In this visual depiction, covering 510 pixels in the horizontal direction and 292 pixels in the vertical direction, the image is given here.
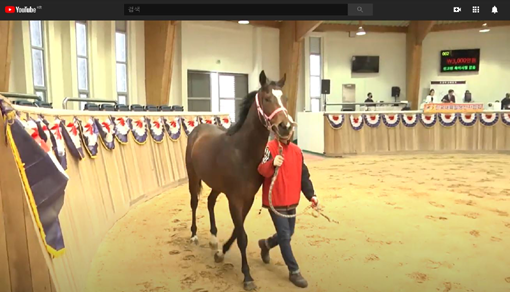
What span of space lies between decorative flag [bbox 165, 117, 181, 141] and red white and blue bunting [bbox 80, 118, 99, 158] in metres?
2.12

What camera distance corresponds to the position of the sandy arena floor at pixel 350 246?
6.97 ft

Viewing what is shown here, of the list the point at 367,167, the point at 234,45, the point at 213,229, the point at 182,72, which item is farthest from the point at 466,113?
the point at 213,229

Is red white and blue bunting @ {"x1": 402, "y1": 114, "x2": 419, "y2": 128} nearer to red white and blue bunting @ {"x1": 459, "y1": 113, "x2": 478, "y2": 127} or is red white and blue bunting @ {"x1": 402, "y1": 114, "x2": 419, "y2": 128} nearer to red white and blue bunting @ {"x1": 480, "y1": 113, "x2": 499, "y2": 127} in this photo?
red white and blue bunting @ {"x1": 459, "y1": 113, "x2": 478, "y2": 127}

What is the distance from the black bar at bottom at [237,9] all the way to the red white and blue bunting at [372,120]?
7.94 m

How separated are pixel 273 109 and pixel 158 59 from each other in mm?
5755

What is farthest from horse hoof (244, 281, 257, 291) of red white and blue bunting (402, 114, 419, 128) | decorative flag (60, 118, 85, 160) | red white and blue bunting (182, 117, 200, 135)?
red white and blue bunting (402, 114, 419, 128)

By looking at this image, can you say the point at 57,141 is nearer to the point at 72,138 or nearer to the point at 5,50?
the point at 72,138

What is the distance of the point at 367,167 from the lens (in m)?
6.85

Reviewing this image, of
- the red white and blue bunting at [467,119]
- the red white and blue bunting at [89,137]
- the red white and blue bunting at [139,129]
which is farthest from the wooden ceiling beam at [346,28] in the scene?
the red white and blue bunting at [89,137]

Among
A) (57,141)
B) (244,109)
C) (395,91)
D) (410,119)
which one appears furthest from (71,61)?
(395,91)

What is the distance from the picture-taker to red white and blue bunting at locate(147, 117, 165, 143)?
15.1 ft

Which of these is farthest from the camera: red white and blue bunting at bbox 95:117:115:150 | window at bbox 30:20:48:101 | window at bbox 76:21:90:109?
window at bbox 76:21:90:109

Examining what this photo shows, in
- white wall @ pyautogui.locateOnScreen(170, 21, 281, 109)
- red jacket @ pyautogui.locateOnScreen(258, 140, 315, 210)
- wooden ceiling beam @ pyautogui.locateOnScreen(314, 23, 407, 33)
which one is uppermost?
wooden ceiling beam @ pyautogui.locateOnScreen(314, 23, 407, 33)

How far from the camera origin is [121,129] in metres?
3.67
